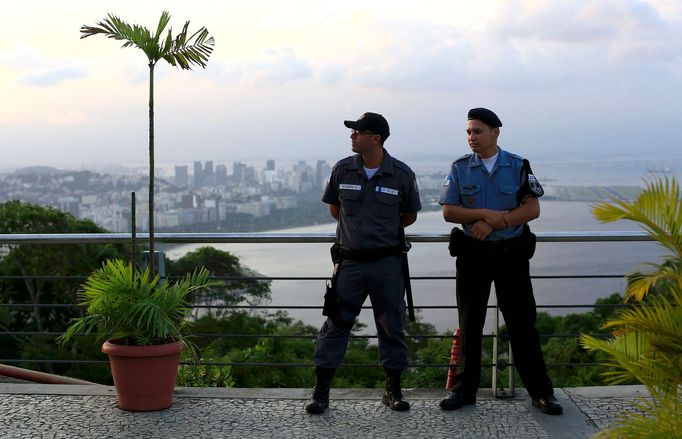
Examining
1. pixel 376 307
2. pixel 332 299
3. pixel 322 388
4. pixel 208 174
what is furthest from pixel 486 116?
pixel 208 174

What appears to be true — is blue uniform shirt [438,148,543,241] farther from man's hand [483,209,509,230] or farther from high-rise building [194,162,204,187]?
high-rise building [194,162,204,187]

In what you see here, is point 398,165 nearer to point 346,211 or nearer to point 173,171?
point 346,211

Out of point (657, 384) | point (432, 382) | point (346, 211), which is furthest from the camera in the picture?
point (432, 382)

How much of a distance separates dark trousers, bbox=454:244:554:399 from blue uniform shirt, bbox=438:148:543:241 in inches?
5.8

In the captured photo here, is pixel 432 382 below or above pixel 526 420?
below

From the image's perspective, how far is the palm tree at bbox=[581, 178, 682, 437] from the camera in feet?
10.8

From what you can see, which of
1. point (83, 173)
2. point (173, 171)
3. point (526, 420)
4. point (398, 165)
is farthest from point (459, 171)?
point (83, 173)

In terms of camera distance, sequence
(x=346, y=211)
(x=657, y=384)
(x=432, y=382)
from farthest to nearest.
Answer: (x=432, y=382) → (x=346, y=211) → (x=657, y=384)

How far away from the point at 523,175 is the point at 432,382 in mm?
18538

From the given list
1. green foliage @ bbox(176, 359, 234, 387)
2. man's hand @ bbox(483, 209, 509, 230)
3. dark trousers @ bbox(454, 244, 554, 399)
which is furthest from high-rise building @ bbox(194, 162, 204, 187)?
man's hand @ bbox(483, 209, 509, 230)

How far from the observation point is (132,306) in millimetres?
5539

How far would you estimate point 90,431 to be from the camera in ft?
17.1

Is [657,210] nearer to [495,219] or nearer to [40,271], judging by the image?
[495,219]

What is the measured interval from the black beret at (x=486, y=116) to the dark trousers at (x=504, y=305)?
0.72 meters
